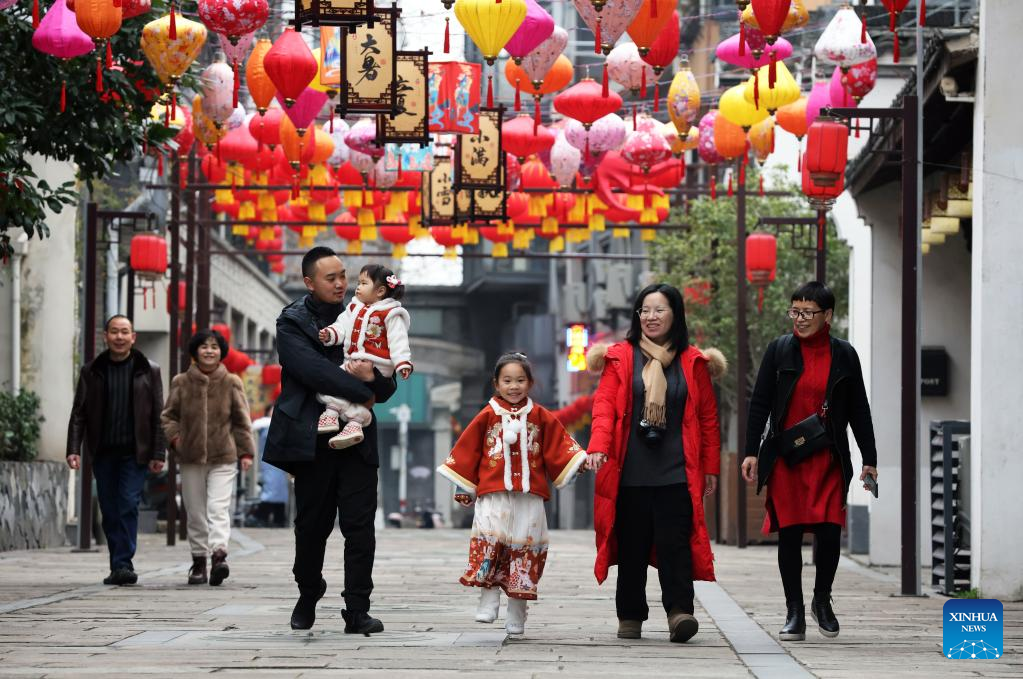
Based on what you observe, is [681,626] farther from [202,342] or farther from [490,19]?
[202,342]

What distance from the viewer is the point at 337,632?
403 inches

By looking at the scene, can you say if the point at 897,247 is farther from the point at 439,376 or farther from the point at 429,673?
the point at 439,376

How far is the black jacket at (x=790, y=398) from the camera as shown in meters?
10.4

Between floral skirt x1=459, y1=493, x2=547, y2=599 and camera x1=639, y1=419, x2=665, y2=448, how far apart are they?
625mm

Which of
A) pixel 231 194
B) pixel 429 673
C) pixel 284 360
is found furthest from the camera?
pixel 231 194

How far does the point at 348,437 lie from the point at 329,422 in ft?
0.44

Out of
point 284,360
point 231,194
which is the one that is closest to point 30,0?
point 284,360

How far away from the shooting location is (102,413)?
14.6 meters

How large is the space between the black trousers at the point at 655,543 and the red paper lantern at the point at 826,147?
321 inches

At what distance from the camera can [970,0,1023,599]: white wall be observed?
13.4 metres

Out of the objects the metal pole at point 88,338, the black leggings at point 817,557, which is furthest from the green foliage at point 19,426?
the black leggings at point 817,557

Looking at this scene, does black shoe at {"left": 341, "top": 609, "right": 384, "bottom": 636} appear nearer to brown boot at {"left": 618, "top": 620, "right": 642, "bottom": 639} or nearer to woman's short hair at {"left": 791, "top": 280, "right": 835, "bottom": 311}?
brown boot at {"left": 618, "top": 620, "right": 642, "bottom": 639}

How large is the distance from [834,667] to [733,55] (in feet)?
26.3

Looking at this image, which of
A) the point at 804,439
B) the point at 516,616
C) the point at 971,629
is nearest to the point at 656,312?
the point at 804,439
